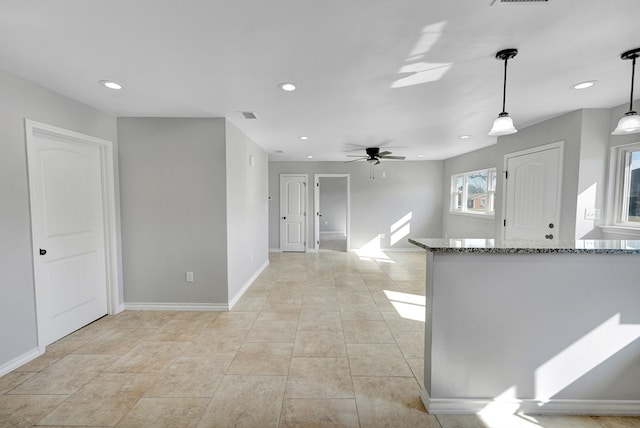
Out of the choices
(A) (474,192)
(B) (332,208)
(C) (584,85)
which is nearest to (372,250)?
(A) (474,192)

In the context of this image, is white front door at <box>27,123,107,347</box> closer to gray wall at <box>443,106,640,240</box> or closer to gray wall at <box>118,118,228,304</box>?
gray wall at <box>118,118,228,304</box>

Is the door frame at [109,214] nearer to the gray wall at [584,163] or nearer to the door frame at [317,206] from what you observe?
the door frame at [317,206]

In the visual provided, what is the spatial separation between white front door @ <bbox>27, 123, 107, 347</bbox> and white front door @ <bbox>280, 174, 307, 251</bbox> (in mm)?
4160

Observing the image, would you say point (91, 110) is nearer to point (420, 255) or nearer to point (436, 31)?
point (436, 31)

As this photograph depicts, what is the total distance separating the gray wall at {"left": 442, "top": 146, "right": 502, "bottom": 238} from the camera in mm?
5211

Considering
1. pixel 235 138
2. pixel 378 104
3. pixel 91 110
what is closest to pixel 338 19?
pixel 378 104

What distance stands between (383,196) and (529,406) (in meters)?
5.56

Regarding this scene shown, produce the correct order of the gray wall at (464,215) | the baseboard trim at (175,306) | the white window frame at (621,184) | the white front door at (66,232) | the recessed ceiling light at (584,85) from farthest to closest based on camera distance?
the gray wall at (464,215), the baseboard trim at (175,306), the white window frame at (621,184), the white front door at (66,232), the recessed ceiling light at (584,85)

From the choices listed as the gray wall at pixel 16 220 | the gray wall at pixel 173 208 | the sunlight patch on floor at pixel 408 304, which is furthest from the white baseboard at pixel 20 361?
the sunlight patch on floor at pixel 408 304

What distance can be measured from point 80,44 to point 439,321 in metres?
2.89

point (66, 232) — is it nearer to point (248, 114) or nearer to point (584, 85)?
point (248, 114)

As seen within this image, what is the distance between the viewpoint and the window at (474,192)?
5.35 metres

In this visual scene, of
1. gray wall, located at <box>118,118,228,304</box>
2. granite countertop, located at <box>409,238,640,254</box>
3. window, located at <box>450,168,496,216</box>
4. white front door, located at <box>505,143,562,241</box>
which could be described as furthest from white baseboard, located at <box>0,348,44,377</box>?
window, located at <box>450,168,496,216</box>

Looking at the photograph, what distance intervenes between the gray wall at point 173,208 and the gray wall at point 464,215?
4.22m
